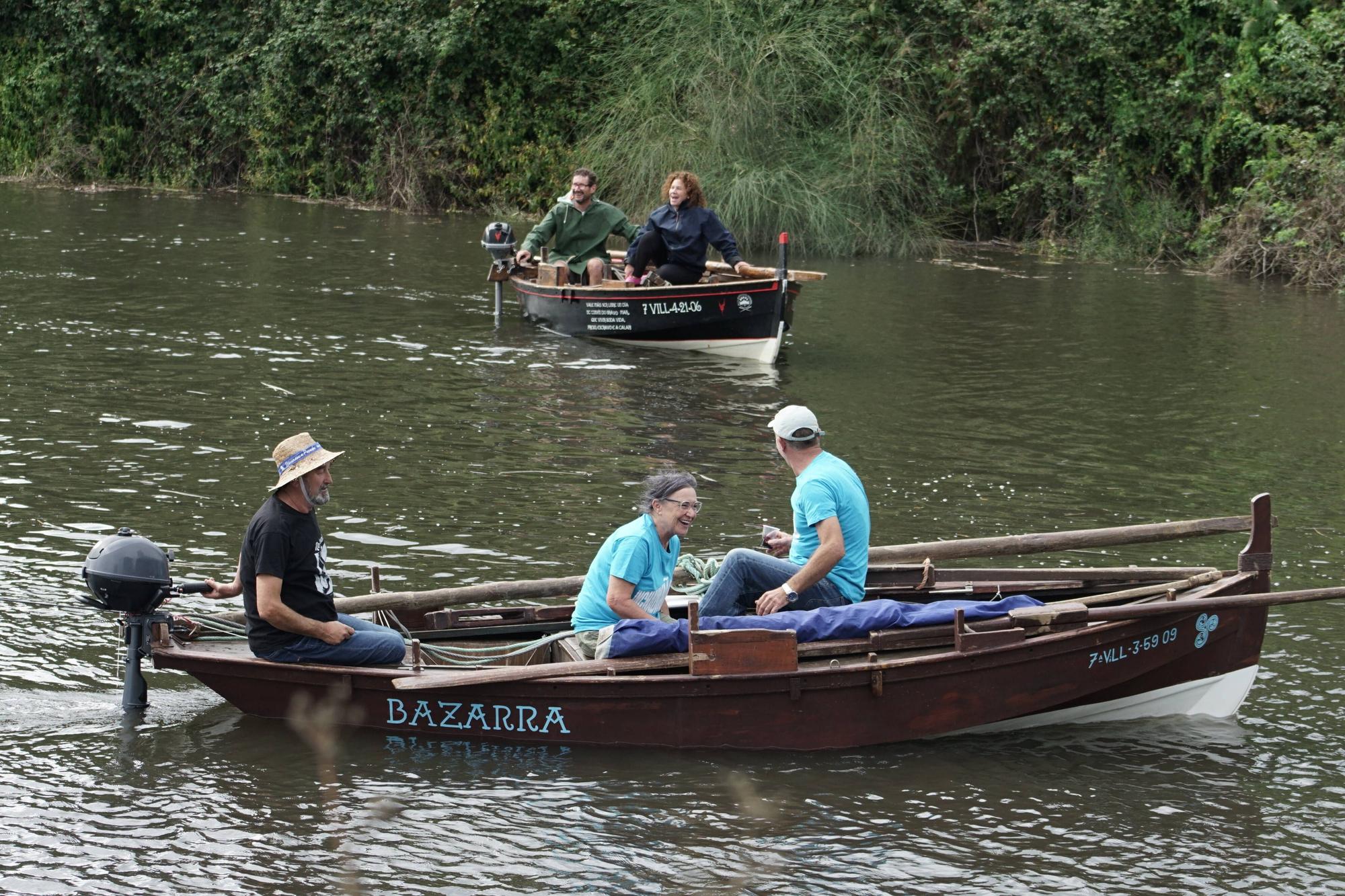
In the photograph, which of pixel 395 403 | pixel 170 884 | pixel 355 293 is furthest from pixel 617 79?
pixel 170 884

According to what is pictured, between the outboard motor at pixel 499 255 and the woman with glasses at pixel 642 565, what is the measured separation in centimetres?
1181

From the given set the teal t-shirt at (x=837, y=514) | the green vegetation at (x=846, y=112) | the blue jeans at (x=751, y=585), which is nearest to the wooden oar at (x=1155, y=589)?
the teal t-shirt at (x=837, y=514)

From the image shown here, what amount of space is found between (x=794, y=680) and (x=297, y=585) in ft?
7.75

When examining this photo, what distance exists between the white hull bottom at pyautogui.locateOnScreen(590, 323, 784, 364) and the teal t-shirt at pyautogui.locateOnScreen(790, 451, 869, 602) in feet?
30.4

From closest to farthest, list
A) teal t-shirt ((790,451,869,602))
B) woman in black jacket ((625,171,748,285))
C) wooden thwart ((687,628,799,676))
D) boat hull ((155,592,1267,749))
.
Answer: wooden thwart ((687,628,799,676))
boat hull ((155,592,1267,749))
teal t-shirt ((790,451,869,602))
woman in black jacket ((625,171,748,285))

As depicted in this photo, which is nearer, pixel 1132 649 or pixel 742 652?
pixel 742 652

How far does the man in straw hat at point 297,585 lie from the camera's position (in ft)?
24.3

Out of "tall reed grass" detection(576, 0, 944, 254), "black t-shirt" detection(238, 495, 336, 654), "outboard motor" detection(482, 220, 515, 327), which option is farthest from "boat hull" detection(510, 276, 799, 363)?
"black t-shirt" detection(238, 495, 336, 654)

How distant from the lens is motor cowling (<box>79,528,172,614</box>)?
7.67 m

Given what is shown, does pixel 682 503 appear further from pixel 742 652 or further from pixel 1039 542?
pixel 1039 542

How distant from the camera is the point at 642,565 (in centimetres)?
787

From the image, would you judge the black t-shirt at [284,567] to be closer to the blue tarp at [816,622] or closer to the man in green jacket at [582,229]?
the blue tarp at [816,622]

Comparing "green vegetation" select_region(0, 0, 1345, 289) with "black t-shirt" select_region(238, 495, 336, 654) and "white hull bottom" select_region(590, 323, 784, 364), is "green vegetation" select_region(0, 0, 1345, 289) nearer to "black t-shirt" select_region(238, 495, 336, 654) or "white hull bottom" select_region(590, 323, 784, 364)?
"white hull bottom" select_region(590, 323, 784, 364)

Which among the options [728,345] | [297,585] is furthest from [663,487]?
[728,345]
